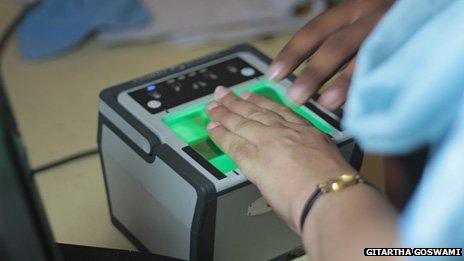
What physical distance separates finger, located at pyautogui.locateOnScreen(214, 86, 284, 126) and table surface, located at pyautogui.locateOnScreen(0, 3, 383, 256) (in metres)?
0.12

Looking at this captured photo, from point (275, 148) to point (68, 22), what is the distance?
0.46m

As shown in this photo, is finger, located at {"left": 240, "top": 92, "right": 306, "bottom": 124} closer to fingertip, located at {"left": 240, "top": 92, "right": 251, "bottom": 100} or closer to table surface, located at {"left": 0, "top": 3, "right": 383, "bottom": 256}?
fingertip, located at {"left": 240, "top": 92, "right": 251, "bottom": 100}

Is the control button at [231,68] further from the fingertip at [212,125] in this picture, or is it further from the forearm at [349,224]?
the forearm at [349,224]

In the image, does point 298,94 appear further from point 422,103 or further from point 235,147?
point 422,103

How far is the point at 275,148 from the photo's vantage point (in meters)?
0.51

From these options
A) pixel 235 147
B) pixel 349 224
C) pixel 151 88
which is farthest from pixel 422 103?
pixel 151 88

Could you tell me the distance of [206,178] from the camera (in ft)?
1.69

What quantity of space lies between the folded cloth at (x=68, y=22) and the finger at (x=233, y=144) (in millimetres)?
364

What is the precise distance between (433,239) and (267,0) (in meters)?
0.64

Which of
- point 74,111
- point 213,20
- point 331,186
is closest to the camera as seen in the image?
point 331,186

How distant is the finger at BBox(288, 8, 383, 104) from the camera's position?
23.1 inches

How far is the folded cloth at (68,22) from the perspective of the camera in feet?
2.83

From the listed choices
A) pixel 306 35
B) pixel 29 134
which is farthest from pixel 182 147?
pixel 29 134

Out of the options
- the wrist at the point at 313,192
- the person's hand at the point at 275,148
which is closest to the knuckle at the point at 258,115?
the person's hand at the point at 275,148
